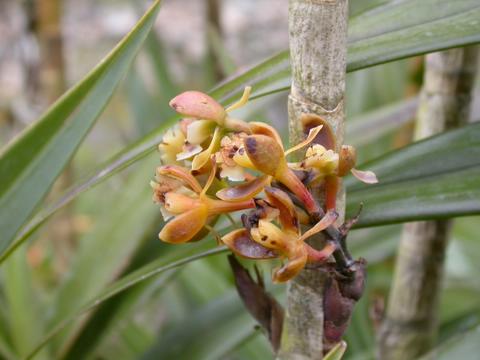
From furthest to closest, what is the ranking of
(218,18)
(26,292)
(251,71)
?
(218,18), (26,292), (251,71)

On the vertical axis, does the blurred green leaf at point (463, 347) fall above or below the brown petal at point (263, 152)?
below

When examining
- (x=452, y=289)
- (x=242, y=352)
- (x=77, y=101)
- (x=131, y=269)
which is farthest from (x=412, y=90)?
(x=77, y=101)

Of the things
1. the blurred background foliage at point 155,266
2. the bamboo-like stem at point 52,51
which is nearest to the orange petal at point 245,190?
the blurred background foliage at point 155,266

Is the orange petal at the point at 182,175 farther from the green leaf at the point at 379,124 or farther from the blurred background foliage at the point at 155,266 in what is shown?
the green leaf at the point at 379,124

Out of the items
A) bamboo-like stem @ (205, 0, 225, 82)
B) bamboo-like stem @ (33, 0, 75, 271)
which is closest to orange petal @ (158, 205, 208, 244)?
bamboo-like stem @ (33, 0, 75, 271)

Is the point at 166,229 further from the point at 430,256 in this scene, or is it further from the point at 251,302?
the point at 430,256
